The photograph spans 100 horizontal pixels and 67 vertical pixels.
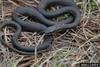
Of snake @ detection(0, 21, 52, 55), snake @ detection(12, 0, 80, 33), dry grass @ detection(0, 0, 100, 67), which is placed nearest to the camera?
dry grass @ detection(0, 0, 100, 67)

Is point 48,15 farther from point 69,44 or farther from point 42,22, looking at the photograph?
point 69,44

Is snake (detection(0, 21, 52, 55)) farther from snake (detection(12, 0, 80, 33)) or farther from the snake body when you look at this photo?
snake (detection(12, 0, 80, 33))

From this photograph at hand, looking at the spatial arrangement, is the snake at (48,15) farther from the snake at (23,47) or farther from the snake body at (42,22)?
the snake at (23,47)

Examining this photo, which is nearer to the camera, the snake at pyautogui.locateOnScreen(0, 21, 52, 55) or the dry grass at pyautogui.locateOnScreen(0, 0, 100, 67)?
the dry grass at pyautogui.locateOnScreen(0, 0, 100, 67)

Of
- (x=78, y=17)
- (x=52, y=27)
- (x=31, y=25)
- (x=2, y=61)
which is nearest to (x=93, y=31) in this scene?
(x=78, y=17)

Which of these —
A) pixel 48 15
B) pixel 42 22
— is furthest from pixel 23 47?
pixel 48 15

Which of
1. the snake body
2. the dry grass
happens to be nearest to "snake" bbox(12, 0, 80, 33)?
the snake body

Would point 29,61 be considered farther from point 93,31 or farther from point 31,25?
point 93,31
